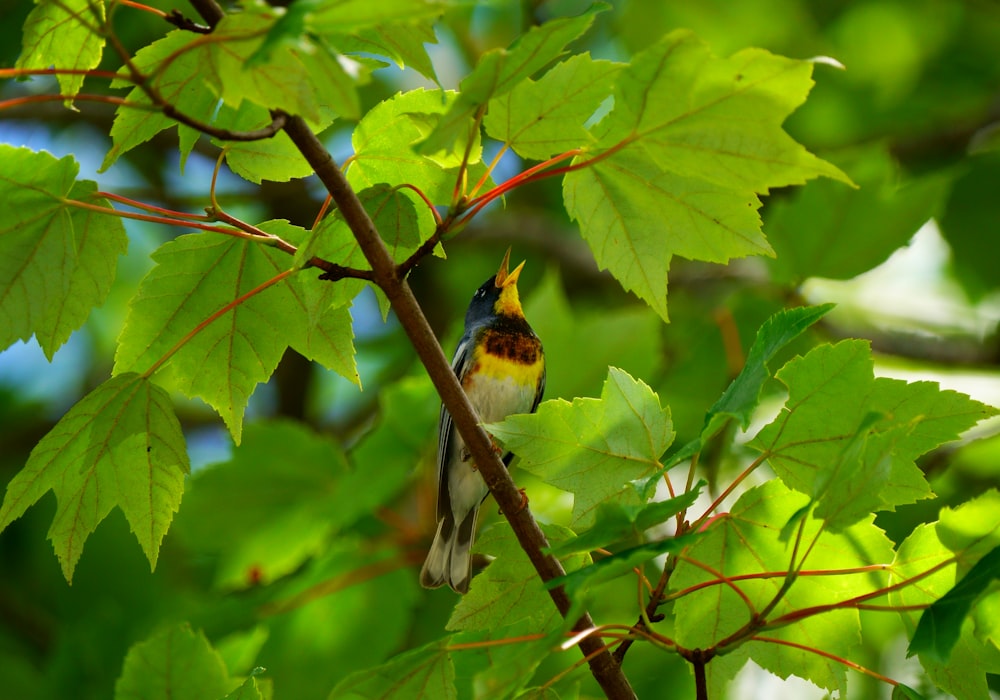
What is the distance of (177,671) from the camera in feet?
6.15

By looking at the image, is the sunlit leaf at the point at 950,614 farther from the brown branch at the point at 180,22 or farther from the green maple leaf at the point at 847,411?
the brown branch at the point at 180,22

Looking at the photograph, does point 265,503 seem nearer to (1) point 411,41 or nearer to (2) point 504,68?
(1) point 411,41

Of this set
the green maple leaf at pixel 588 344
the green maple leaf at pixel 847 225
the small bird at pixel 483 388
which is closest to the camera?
the green maple leaf at pixel 847 225

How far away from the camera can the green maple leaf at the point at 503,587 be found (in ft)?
5.18

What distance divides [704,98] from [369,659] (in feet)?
7.02

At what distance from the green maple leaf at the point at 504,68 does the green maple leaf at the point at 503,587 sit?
645 mm

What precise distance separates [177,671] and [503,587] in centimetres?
70

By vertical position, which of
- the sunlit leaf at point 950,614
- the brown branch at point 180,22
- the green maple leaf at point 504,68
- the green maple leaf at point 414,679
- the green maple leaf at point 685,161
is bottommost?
the sunlit leaf at point 950,614

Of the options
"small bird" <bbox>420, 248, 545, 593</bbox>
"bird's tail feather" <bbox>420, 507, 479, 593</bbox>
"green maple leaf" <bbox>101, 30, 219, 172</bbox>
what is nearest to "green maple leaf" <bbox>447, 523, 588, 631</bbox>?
"green maple leaf" <bbox>101, 30, 219, 172</bbox>

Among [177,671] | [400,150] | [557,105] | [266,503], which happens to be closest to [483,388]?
[266,503]

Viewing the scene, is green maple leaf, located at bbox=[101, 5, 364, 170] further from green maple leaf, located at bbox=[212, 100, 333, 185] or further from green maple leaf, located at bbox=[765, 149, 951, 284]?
green maple leaf, located at bbox=[765, 149, 951, 284]

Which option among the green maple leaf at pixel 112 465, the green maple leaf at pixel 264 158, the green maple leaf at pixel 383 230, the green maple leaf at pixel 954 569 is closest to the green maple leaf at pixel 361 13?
the green maple leaf at pixel 383 230

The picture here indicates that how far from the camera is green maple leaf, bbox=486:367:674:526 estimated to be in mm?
1455

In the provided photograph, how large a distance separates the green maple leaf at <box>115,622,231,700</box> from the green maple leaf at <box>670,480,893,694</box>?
0.87m
